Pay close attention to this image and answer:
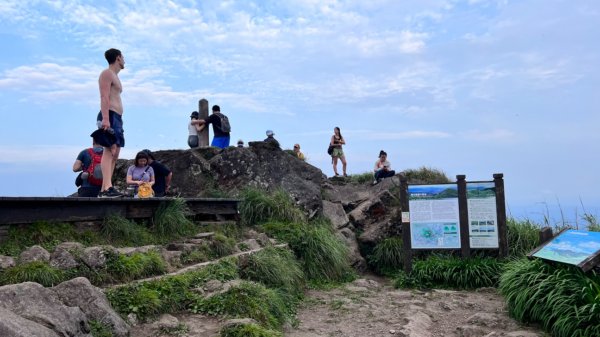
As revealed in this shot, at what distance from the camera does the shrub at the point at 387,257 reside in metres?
11.2

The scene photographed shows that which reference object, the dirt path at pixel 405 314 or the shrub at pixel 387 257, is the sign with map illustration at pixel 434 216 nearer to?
the shrub at pixel 387 257

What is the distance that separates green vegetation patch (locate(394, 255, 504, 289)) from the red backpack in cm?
548

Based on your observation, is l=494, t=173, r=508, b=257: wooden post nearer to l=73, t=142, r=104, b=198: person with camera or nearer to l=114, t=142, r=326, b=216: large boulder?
l=114, t=142, r=326, b=216: large boulder

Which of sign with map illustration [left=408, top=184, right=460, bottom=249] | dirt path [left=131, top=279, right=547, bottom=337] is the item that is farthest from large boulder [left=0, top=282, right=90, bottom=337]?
sign with map illustration [left=408, top=184, right=460, bottom=249]

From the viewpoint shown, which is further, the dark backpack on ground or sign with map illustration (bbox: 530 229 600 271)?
the dark backpack on ground

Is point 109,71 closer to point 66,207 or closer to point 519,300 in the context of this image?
point 66,207

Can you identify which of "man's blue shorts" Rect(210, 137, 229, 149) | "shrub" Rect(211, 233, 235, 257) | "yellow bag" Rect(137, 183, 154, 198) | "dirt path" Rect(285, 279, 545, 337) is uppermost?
"man's blue shorts" Rect(210, 137, 229, 149)

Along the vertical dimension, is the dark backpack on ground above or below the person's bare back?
above

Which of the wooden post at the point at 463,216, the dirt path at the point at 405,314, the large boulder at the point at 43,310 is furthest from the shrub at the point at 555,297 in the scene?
the large boulder at the point at 43,310

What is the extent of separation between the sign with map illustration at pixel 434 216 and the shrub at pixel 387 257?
816 mm

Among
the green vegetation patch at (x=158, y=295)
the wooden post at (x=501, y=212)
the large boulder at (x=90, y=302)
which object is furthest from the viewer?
the wooden post at (x=501, y=212)

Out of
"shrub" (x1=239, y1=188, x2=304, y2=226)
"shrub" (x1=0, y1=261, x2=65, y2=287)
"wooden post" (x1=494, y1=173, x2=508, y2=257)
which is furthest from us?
"shrub" (x1=239, y1=188, x2=304, y2=226)

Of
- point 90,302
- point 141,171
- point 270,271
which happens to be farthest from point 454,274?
point 90,302

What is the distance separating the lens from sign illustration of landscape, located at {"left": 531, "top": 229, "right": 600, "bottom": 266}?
6.71 meters
